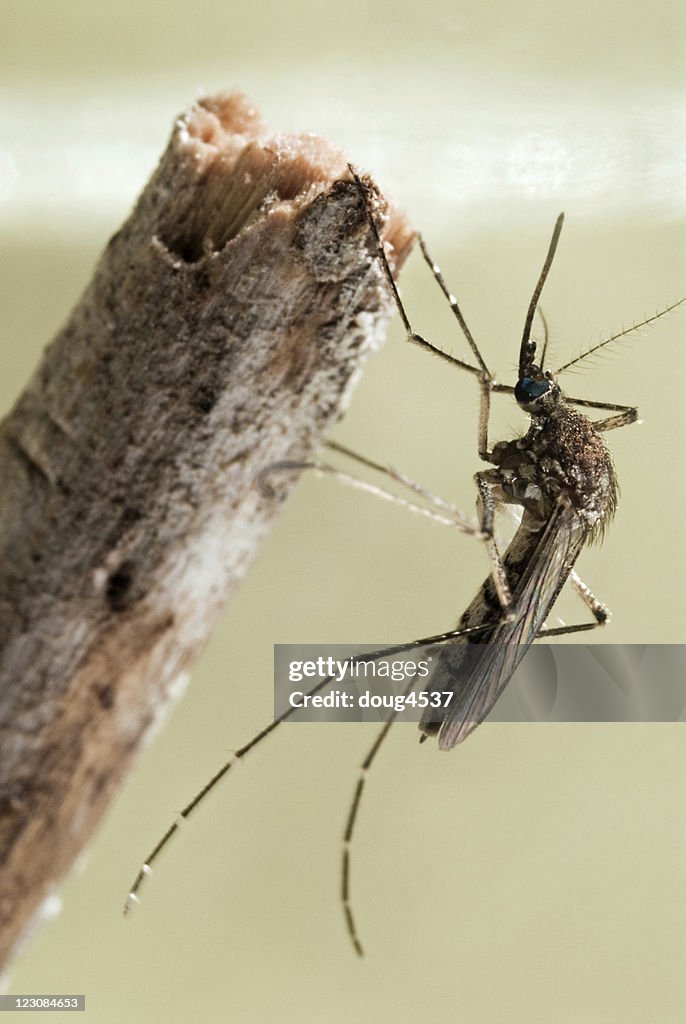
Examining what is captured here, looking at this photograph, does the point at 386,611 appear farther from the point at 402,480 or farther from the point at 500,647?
the point at 402,480

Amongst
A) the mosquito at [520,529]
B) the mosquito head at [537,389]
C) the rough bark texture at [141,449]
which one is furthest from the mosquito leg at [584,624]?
the rough bark texture at [141,449]

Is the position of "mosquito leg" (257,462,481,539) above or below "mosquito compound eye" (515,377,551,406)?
below

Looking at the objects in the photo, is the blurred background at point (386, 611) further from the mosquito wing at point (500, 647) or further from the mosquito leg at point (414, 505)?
the mosquito leg at point (414, 505)

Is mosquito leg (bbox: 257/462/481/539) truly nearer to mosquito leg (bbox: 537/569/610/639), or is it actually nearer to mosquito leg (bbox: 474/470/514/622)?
mosquito leg (bbox: 474/470/514/622)

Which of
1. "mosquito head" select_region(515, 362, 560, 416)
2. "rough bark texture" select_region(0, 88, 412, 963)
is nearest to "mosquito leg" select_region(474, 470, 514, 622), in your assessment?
"mosquito head" select_region(515, 362, 560, 416)

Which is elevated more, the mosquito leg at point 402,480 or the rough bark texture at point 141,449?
the mosquito leg at point 402,480

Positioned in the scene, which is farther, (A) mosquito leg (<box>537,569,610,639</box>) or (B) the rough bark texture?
(A) mosquito leg (<box>537,569,610,639</box>)

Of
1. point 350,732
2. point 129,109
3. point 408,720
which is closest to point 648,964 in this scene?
point 350,732
